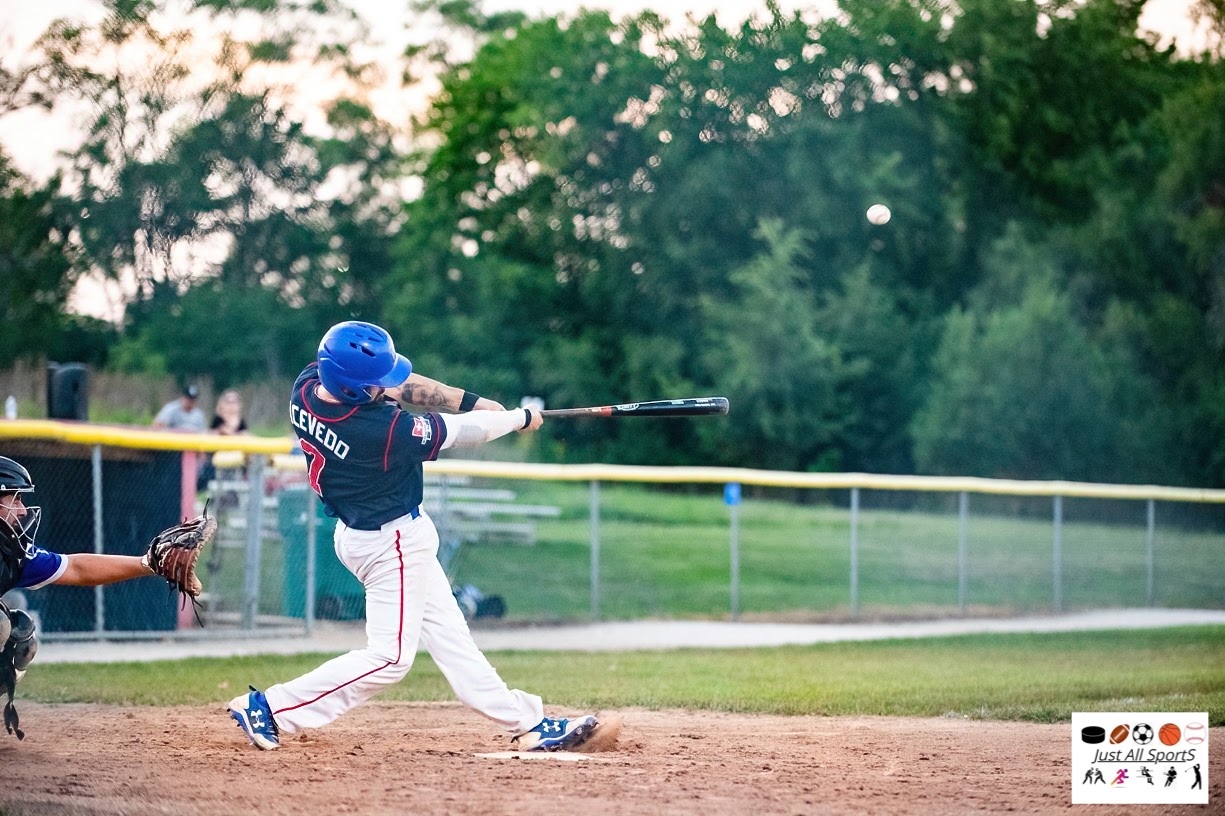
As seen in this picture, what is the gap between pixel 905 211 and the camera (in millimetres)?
34781

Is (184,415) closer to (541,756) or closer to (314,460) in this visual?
(314,460)

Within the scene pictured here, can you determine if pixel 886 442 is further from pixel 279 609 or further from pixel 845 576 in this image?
pixel 279 609

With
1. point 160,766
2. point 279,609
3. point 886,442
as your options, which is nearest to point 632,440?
point 886,442

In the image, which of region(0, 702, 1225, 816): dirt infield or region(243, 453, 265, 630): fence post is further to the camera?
region(243, 453, 265, 630): fence post

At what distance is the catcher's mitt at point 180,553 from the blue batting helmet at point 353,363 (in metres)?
0.88

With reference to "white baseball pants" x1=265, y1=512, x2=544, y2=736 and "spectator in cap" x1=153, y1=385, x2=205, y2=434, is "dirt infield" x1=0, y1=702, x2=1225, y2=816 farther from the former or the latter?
"spectator in cap" x1=153, y1=385, x2=205, y2=434

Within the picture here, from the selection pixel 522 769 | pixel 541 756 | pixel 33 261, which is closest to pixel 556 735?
pixel 541 756

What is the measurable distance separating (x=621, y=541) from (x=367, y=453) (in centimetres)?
1639

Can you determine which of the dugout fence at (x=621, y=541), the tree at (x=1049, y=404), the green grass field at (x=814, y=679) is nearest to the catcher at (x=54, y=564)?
the dugout fence at (x=621, y=541)

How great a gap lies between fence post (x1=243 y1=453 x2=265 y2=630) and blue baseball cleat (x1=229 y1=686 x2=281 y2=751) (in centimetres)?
605

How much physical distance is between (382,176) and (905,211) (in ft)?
51.4

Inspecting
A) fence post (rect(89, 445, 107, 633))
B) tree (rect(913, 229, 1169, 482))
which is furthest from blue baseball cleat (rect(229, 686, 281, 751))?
tree (rect(913, 229, 1169, 482))

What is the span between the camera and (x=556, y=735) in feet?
20.6

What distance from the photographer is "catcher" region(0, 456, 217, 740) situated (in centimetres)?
604
